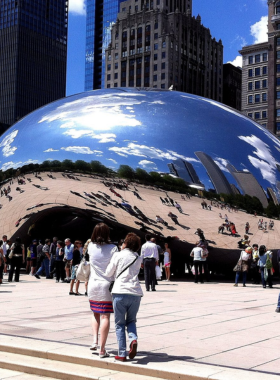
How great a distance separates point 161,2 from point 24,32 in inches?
1934

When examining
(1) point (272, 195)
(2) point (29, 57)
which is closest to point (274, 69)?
(1) point (272, 195)

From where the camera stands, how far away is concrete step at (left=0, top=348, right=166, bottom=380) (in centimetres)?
500

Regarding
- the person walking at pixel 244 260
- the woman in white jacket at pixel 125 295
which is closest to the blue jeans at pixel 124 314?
the woman in white jacket at pixel 125 295

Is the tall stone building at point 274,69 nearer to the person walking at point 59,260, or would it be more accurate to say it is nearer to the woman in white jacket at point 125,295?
the person walking at point 59,260

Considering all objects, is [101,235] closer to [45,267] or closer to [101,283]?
[101,283]

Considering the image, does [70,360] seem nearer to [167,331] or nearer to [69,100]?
[167,331]

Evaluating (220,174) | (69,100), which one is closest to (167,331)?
(220,174)

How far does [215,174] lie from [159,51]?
10634 centimetres

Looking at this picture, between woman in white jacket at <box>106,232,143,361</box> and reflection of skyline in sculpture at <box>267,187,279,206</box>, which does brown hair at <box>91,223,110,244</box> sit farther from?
reflection of skyline in sculpture at <box>267,187,279,206</box>

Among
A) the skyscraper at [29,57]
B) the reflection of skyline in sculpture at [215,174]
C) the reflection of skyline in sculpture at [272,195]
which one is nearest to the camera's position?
the reflection of skyline in sculpture at [215,174]

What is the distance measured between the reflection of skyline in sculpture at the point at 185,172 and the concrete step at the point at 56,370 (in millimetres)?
8034

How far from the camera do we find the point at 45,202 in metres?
14.3

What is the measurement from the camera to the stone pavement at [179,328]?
5352 millimetres

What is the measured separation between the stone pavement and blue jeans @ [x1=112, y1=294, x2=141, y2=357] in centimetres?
26
